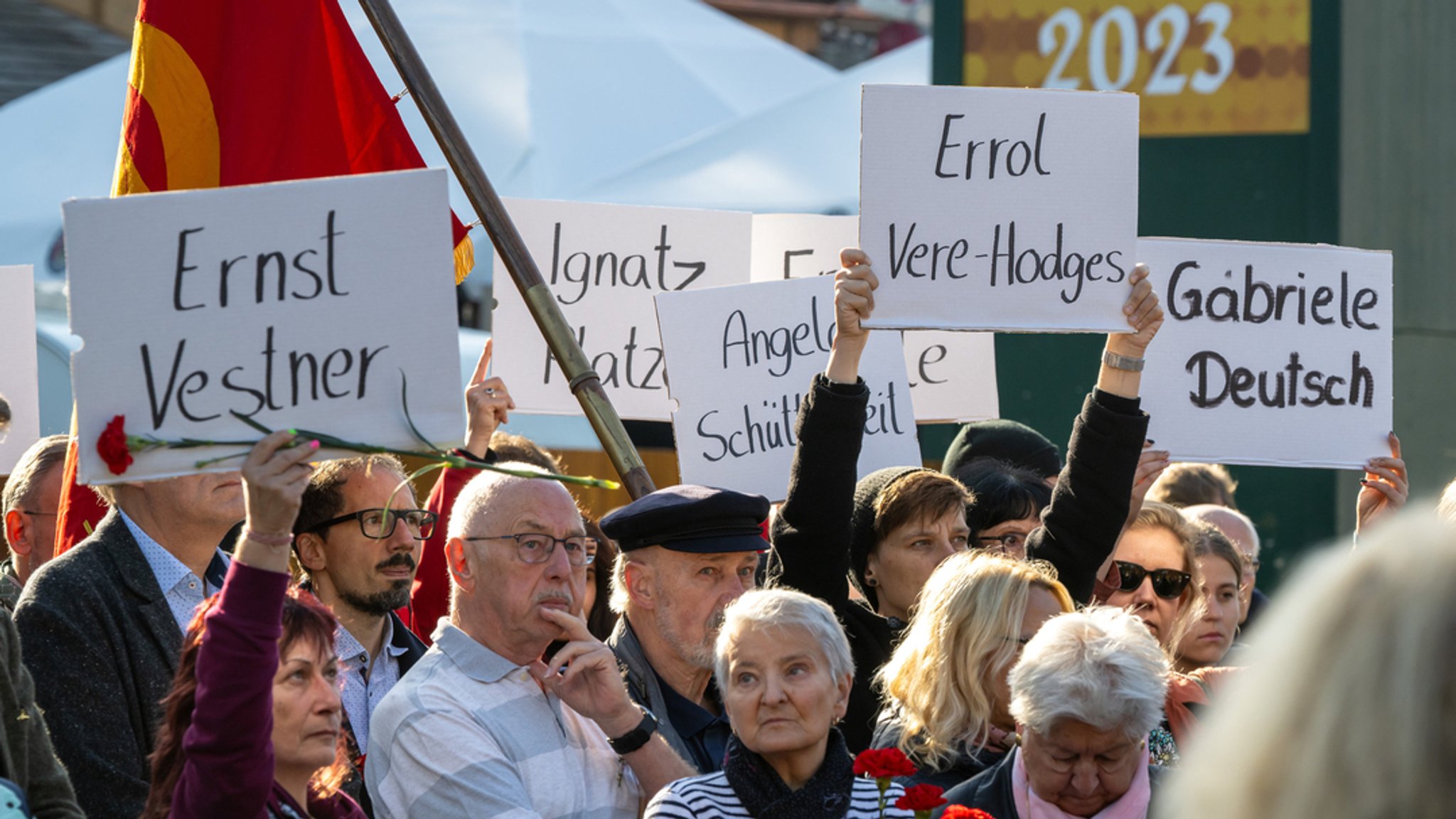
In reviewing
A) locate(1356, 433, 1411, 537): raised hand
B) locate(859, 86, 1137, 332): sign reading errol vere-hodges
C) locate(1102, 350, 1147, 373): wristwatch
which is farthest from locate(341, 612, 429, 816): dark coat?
locate(1356, 433, 1411, 537): raised hand

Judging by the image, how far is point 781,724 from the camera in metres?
2.92

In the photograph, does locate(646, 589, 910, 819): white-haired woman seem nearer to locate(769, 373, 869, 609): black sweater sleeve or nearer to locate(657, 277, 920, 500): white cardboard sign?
locate(769, 373, 869, 609): black sweater sleeve

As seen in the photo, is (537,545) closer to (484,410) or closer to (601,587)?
(484,410)

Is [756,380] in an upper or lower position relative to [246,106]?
lower

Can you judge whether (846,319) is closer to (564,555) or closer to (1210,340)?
(564,555)

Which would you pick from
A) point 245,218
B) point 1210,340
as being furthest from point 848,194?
point 245,218

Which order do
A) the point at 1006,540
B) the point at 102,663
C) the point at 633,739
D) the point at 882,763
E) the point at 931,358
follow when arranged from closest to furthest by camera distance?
the point at 882,763
the point at 102,663
the point at 633,739
the point at 1006,540
the point at 931,358

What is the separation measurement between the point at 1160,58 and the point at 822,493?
18.0 ft

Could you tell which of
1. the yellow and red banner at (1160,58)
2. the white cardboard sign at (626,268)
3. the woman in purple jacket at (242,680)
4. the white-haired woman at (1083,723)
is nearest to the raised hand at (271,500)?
the woman in purple jacket at (242,680)

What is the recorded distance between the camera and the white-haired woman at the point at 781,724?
2869 millimetres

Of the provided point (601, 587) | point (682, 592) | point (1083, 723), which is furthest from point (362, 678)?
point (1083, 723)

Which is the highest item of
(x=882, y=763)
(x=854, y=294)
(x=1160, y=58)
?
(x=1160, y=58)

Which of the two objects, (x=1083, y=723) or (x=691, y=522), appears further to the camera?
(x=691, y=522)

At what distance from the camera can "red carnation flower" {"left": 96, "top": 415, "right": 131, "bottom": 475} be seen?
8.13 feet
